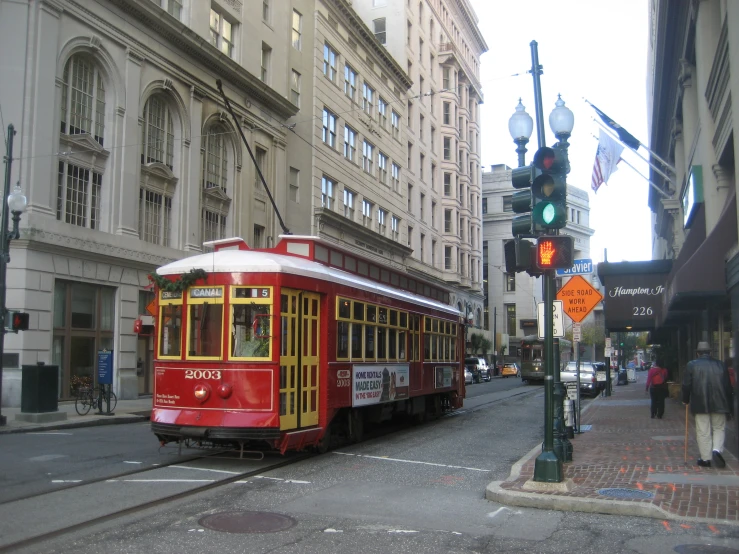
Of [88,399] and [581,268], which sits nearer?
[581,268]

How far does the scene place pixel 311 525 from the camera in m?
7.33

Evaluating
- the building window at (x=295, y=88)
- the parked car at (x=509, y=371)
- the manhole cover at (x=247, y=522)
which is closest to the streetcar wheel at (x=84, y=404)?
the manhole cover at (x=247, y=522)

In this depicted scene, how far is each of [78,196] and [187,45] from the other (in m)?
7.83

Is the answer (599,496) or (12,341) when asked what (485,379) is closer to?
(12,341)

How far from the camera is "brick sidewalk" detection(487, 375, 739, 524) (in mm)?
8023

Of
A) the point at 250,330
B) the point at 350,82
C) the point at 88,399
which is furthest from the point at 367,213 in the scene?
the point at 250,330

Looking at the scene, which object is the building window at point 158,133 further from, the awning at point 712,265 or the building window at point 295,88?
the awning at point 712,265

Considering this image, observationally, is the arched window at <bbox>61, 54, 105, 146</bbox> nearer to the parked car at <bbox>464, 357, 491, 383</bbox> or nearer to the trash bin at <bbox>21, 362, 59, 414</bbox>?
the trash bin at <bbox>21, 362, 59, 414</bbox>

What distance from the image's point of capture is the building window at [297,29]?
123ft

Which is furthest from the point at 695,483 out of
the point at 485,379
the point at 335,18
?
the point at 485,379

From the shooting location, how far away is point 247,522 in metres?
7.37

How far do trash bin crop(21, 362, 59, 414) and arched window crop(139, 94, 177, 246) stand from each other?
383 inches

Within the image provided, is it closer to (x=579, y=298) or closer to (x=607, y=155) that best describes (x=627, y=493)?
(x=579, y=298)

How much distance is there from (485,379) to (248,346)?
45.0m
